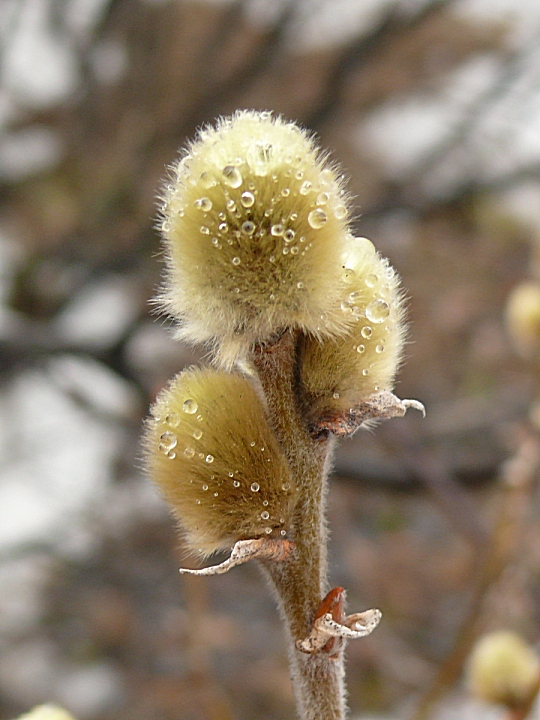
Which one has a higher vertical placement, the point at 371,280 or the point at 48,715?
the point at 371,280

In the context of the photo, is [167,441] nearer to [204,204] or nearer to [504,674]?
[204,204]

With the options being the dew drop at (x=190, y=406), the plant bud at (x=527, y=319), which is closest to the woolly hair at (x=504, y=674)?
the plant bud at (x=527, y=319)

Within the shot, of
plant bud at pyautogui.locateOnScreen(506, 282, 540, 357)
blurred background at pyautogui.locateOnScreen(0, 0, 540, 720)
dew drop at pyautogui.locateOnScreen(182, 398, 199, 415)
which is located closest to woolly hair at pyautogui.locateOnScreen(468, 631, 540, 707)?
plant bud at pyautogui.locateOnScreen(506, 282, 540, 357)

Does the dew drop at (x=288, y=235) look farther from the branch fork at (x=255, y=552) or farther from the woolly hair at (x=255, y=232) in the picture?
the branch fork at (x=255, y=552)

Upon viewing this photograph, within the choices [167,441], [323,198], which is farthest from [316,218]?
[167,441]

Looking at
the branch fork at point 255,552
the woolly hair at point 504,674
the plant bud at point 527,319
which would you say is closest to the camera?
the branch fork at point 255,552

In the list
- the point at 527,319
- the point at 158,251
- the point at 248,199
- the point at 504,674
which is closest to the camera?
the point at 248,199
